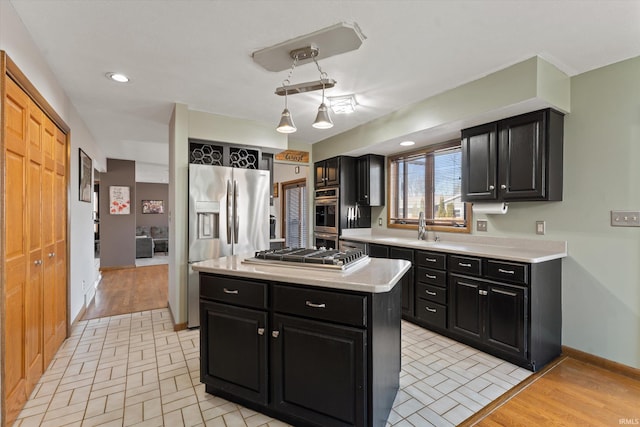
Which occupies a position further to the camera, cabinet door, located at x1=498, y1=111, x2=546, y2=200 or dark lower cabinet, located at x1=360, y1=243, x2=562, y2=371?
cabinet door, located at x1=498, y1=111, x2=546, y2=200

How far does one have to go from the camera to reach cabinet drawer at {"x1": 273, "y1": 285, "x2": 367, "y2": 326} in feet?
5.20

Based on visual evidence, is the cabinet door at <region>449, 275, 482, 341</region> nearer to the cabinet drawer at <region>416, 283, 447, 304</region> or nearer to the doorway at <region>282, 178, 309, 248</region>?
the cabinet drawer at <region>416, 283, 447, 304</region>

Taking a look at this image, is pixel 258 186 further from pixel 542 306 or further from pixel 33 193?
pixel 542 306

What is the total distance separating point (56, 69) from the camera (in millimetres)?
2559

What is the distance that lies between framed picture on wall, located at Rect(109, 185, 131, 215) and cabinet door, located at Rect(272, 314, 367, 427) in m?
6.53

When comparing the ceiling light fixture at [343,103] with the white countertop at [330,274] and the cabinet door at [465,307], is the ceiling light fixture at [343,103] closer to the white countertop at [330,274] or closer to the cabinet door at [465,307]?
the white countertop at [330,274]

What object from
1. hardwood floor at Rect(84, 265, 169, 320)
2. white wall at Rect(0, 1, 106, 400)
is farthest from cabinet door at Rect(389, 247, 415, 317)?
white wall at Rect(0, 1, 106, 400)

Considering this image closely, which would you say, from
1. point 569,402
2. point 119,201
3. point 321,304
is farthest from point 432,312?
point 119,201

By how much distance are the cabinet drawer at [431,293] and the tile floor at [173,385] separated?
368mm

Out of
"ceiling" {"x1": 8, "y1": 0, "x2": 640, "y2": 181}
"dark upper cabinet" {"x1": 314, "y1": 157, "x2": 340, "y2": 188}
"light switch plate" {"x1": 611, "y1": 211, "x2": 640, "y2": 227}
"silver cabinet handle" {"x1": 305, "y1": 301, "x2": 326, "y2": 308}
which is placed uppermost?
"ceiling" {"x1": 8, "y1": 0, "x2": 640, "y2": 181}

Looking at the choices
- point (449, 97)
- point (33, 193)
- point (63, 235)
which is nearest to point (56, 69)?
point (33, 193)

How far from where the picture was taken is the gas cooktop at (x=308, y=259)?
190 centimetres

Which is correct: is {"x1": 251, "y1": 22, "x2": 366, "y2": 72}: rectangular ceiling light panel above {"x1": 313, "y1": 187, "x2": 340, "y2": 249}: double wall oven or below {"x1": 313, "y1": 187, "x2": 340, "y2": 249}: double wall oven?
above

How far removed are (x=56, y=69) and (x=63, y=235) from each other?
1.48 meters
